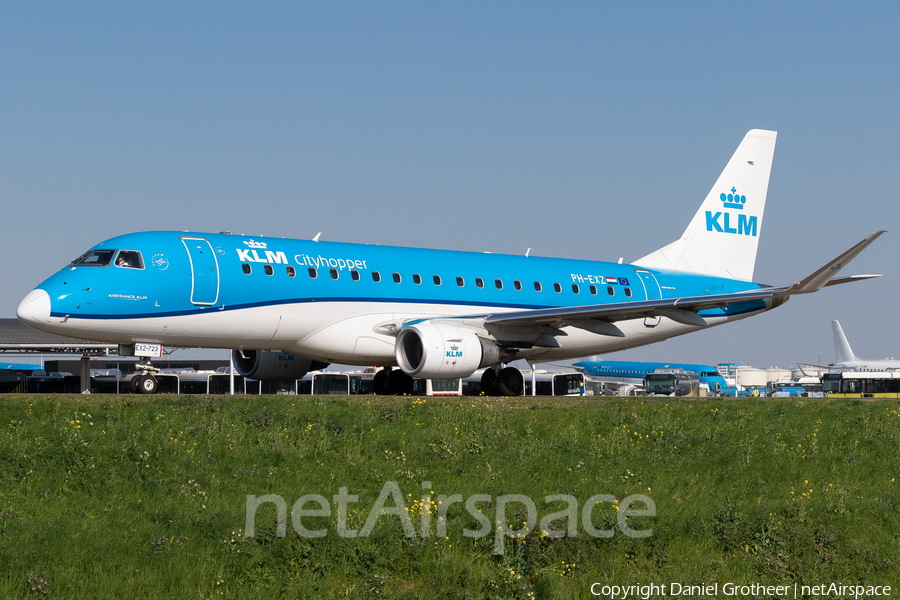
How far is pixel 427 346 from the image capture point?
23641mm

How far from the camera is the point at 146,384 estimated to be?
22.2 metres

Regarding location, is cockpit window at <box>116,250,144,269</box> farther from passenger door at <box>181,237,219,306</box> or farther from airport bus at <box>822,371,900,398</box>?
airport bus at <box>822,371,900,398</box>

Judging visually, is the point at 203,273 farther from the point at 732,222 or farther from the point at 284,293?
the point at 732,222

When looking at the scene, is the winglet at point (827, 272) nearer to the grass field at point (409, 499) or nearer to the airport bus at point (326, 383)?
the grass field at point (409, 499)

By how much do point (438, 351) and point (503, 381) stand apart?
4439mm

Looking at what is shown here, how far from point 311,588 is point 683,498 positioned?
6.66 metres

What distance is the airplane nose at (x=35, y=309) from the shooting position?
2095cm

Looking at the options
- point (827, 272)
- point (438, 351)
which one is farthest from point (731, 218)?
point (438, 351)

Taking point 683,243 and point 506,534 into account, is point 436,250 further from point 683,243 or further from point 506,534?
point 506,534

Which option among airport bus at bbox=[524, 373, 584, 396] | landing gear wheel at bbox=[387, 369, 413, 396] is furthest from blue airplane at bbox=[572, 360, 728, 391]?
Result: landing gear wheel at bbox=[387, 369, 413, 396]

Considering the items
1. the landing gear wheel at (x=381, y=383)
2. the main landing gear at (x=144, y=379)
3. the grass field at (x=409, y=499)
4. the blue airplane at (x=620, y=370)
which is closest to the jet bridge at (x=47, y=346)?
the landing gear wheel at (x=381, y=383)

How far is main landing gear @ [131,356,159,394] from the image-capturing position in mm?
22047

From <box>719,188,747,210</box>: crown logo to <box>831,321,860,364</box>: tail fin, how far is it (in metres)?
145

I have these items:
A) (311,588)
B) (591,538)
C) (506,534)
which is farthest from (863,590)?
(311,588)
